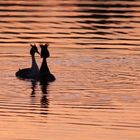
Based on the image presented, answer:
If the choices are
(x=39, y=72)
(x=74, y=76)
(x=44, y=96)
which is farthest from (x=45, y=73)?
(x=44, y=96)

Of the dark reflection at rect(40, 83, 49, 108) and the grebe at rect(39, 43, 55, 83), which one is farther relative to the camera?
the grebe at rect(39, 43, 55, 83)

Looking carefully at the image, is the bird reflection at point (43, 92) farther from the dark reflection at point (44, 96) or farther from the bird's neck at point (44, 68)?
the bird's neck at point (44, 68)

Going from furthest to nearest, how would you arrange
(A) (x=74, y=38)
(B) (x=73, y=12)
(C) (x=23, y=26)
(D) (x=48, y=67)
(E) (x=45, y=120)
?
(B) (x=73, y=12) → (C) (x=23, y=26) → (A) (x=74, y=38) → (D) (x=48, y=67) → (E) (x=45, y=120)

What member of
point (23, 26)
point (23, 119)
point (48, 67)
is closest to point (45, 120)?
point (23, 119)

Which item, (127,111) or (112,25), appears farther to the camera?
(112,25)

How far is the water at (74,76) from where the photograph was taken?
69.9ft

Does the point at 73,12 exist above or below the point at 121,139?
→ above

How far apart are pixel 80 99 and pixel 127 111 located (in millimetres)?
2082

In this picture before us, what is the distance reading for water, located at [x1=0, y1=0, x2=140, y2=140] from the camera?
2130cm

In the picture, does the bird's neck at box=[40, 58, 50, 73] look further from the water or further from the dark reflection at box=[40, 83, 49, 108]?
the dark reflection at box=[40, 83, 49, 108]

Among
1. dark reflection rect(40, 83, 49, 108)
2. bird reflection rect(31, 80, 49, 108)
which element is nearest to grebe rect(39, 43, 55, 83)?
bird reflection rect(31, 80, 49, 108)

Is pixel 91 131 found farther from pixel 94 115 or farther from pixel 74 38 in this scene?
pixel 74 38

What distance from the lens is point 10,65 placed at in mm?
30922

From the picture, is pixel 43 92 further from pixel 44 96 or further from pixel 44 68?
pixel 44 68
